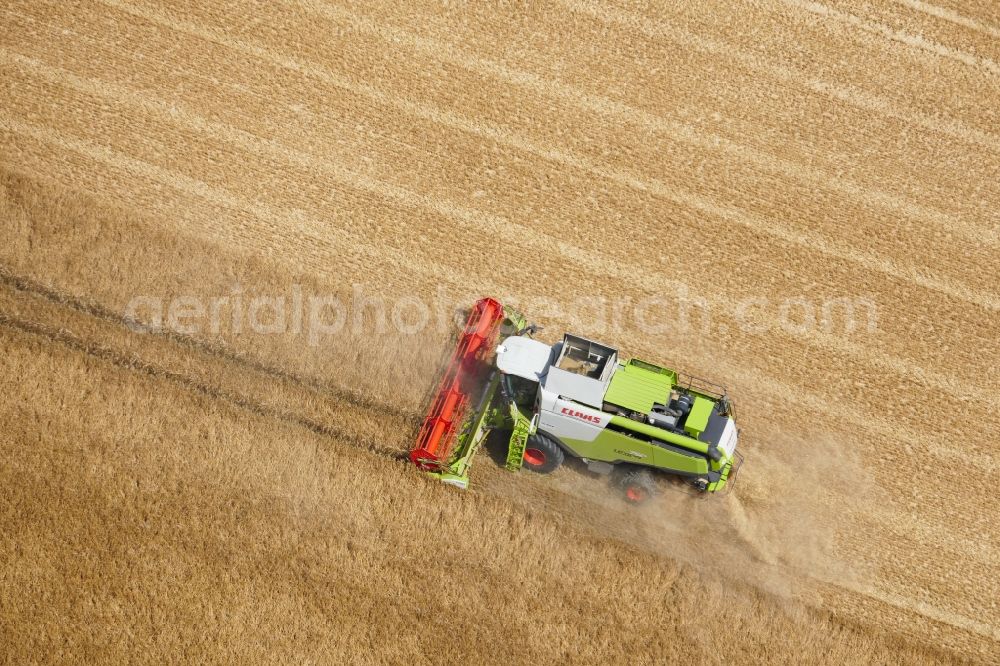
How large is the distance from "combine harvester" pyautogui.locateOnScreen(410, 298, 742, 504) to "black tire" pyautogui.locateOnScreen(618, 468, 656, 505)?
1cm

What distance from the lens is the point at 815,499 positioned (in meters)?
13.3

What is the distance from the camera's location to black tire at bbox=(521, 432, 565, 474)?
1241 cm

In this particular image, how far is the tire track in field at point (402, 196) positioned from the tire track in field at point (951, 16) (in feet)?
30.3

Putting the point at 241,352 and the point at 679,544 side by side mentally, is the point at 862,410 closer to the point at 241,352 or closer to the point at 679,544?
the point at 679,544

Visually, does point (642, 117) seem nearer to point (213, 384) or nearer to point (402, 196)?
point (402, 196)

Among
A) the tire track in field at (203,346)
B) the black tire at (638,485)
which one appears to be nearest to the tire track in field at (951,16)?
the black tire at (638,485)

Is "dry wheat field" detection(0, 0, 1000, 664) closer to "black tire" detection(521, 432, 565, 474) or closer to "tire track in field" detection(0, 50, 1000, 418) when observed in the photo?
"tire track in field" detection(0, 50, 1000, 418)

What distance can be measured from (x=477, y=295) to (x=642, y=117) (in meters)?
5.58

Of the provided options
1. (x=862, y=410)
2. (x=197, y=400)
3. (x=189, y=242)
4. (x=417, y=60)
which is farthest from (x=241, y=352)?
(x=862, y=410)

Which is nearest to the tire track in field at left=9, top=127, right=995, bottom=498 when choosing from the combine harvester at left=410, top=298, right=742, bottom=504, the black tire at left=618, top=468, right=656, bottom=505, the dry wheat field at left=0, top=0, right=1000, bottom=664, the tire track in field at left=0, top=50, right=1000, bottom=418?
the dry wheat field at left=0, top=0, right=1000, bottom=664

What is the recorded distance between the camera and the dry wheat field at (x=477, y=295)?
12328 mm

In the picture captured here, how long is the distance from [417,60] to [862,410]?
11.1 metres

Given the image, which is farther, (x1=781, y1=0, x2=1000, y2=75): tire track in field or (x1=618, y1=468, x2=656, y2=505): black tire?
(x1=781, y1=0, x2=1000, y2=75): tire track in field

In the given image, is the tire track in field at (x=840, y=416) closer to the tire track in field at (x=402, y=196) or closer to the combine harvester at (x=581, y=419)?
the tire track in field at (x=402, y=196)
